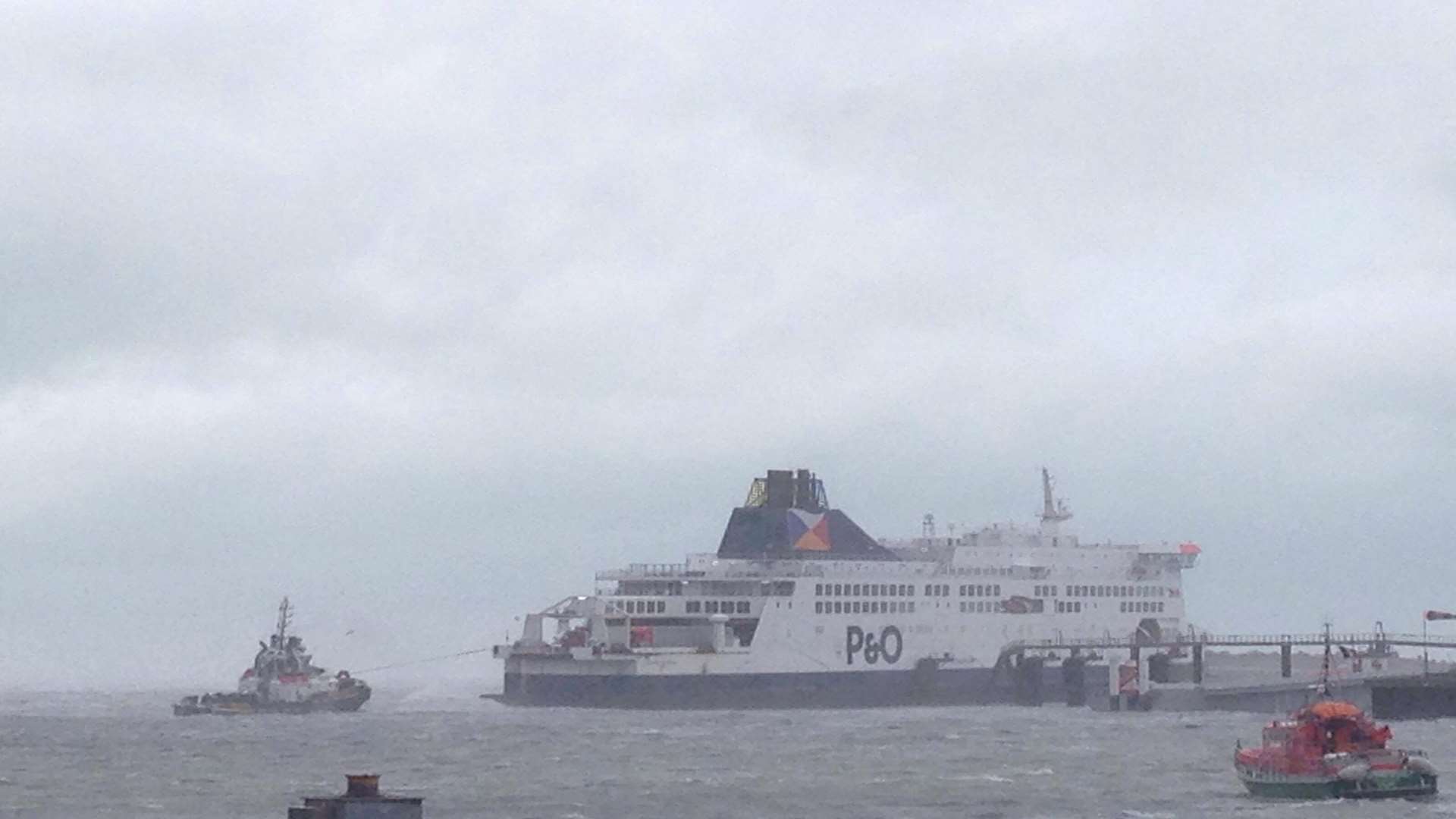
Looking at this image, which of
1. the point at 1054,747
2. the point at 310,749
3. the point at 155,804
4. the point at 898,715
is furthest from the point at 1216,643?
the point at 155,804

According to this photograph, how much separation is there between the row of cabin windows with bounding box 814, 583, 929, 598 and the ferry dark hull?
2.93 meters

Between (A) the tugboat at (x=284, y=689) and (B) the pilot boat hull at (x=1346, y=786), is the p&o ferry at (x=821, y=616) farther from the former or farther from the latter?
(B) the pilot boat hull at (x=1346, y=786)

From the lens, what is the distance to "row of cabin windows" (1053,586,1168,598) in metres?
95.0

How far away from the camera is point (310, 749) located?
63781 millimetres

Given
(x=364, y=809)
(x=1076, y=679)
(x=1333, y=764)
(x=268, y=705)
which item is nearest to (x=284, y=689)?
(x=268, y=705)

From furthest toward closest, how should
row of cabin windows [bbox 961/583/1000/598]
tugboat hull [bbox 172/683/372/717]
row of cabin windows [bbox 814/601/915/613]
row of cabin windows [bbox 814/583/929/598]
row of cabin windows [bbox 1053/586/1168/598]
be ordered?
row of cabin windows [bbox 1053/586/1168/598], row of cabin windows [bbox 961/583/1000/598], row of cabin windows [bbox 814/583/929/598], row of cabin windows [bbox 814/601/915/613], tugboat hull [bbox 172/683/372/717]

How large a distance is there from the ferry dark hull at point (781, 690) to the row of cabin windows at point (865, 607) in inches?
91.9

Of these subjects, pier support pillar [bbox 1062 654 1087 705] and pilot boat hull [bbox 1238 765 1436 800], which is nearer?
pilot boat hull [bbox 1238 765 1436 800]

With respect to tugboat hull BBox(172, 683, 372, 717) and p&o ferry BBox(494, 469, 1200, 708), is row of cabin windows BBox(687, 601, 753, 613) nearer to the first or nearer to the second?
p&o ferry BBox(494, 469, 1200, 708)

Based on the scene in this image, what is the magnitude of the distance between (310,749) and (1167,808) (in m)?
27.2

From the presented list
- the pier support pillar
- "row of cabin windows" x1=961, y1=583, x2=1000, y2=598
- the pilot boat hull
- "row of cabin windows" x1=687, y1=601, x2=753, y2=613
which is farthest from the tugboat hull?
the pilot boat hull

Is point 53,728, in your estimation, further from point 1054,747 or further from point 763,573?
point 1054,747

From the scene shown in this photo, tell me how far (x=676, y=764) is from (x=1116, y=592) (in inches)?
1686

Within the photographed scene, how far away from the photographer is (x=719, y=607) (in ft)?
290
